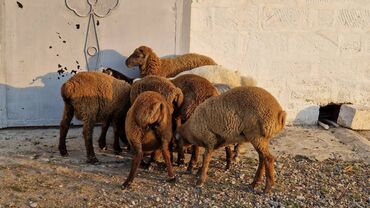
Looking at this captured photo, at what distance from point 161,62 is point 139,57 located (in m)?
0.39

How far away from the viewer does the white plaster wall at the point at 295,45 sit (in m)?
8.16

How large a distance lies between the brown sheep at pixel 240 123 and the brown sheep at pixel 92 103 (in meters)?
1.01

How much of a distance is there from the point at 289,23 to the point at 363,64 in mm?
1469

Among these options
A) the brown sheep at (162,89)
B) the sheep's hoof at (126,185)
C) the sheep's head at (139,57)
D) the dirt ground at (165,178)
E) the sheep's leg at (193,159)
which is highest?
the sheep's head at (139,57)

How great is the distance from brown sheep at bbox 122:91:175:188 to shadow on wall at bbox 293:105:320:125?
11.0 ft

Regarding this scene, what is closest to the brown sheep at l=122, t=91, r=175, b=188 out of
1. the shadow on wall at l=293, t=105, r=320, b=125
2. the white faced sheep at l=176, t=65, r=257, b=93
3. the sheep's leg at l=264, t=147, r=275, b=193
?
the sheep's leg at l=264, t=147, r=275, b=193

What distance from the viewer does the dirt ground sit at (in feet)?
18.3

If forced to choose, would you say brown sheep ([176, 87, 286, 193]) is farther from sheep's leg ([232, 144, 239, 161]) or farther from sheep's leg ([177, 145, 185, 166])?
sheep's leg ([232, 144, 239, 161])

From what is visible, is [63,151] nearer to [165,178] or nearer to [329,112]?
[165,178]

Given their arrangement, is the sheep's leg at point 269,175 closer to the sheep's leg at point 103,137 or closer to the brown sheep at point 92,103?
the brown sheep at point 92,103

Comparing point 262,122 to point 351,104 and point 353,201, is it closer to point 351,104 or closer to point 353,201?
point 353,201

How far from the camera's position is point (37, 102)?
7.89m

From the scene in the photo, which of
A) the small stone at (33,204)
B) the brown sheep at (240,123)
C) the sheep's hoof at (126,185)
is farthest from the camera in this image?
the sheep's hoof at (126,185)

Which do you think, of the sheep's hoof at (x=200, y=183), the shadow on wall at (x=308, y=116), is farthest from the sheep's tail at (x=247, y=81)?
the sheep's hoof at (x=200, y=183)
